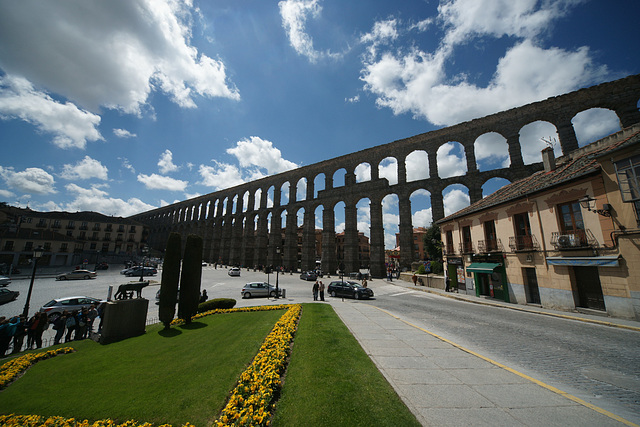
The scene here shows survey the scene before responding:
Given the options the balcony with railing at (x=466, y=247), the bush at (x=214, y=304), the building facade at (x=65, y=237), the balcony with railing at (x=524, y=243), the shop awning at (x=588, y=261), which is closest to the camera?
the shop awning at (x=588, y=261)

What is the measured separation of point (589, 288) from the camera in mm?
13188

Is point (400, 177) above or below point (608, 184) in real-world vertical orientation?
above

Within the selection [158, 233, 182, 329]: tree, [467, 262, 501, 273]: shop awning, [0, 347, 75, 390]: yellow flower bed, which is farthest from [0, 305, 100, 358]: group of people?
[467, 262, 501, 273]: shop awning

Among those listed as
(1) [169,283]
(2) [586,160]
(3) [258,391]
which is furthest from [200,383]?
(2) [586,160]

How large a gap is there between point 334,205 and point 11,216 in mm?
69135

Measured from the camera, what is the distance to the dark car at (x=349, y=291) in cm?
2039

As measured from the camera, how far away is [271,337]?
809 centimetres

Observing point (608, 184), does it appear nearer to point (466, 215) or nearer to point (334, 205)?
point (466, 215)

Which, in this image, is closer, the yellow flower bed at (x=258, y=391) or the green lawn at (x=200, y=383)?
the yellow flower bed at (x=258, y=391)

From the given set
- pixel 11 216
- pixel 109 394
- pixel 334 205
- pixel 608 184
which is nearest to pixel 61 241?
pixel 11 216

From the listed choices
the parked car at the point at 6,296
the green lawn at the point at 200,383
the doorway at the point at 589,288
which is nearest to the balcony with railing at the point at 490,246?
the doorway at the point at 589,288

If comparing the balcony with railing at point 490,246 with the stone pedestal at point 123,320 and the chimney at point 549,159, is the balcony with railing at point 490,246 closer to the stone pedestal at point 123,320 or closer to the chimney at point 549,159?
the chimney at point 549,159

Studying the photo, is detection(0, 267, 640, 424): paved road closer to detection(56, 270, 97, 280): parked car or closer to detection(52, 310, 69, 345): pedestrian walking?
detection(52, 310, 69, 345): pedestrian walking

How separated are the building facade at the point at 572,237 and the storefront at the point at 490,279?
2.7 inches
